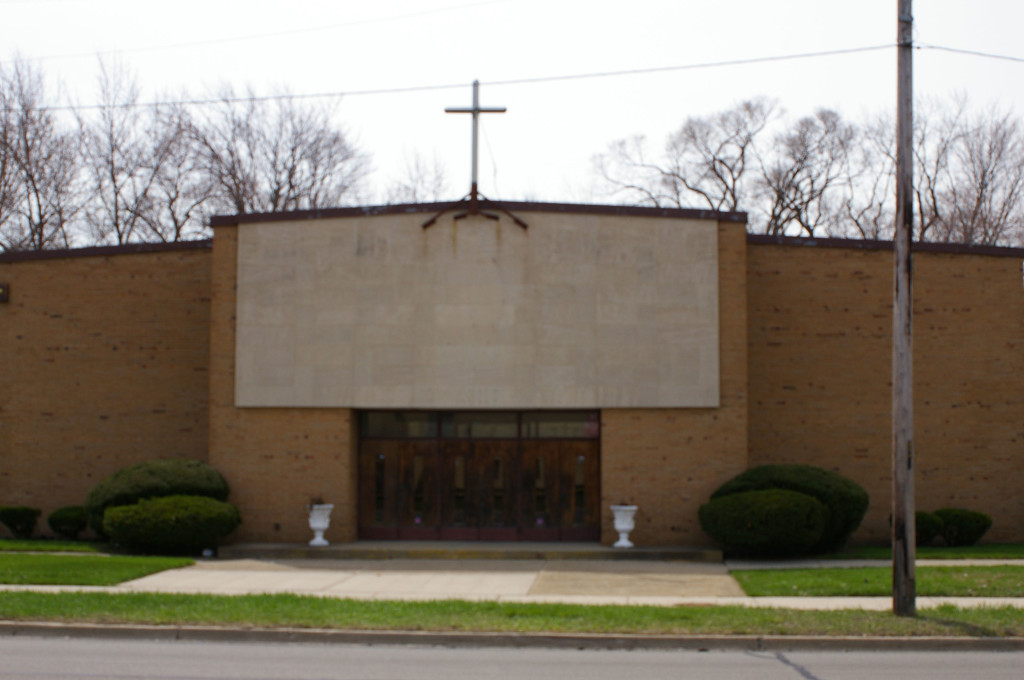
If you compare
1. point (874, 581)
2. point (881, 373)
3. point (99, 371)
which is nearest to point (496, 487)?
point (874, 581)

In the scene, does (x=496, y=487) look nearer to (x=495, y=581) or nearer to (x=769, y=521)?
(x=495, y=581)

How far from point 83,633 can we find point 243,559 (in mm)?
7921

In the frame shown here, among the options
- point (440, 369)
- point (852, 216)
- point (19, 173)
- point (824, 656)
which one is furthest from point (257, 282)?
point (852, 216)

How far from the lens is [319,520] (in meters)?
21.7

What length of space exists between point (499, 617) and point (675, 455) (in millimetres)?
8913

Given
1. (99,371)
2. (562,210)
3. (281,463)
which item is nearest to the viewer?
(562,210)

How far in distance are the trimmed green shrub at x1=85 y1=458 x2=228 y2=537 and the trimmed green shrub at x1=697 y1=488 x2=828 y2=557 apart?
976 cm

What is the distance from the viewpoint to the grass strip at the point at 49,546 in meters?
21.3

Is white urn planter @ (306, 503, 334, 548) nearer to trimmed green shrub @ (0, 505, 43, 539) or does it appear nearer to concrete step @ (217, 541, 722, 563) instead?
concrete step @ (217, 541, 722, 563)

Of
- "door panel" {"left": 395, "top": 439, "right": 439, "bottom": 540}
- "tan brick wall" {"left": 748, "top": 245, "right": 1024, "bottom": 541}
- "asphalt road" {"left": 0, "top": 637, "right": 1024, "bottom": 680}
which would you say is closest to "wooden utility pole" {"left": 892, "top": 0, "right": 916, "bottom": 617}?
"asphalt road" {"left": 0, "top": 637, "right": 1024, "bottom": 680}

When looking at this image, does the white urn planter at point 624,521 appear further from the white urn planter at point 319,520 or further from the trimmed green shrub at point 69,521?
the trimmed green shrub at point 69,521

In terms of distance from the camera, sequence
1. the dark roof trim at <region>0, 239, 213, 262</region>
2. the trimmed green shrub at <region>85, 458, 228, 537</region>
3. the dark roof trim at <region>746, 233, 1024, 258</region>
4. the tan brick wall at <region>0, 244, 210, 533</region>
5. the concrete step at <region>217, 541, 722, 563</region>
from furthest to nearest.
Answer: the dark roof trim at <region>0, 239, 213, 262</region>
the tan brick wall at <region>0, 244, 210, 533</region>
the dark roof trim at <region>746, 233, 1024, 258</region>
the trimmed green shrub at <region>85, 458, 228, 537</region>
the concrete step at <region>217, 541, 722, 563</region>

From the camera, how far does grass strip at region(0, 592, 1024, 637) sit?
1284cm

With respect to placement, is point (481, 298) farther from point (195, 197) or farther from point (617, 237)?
point (195, 197)
